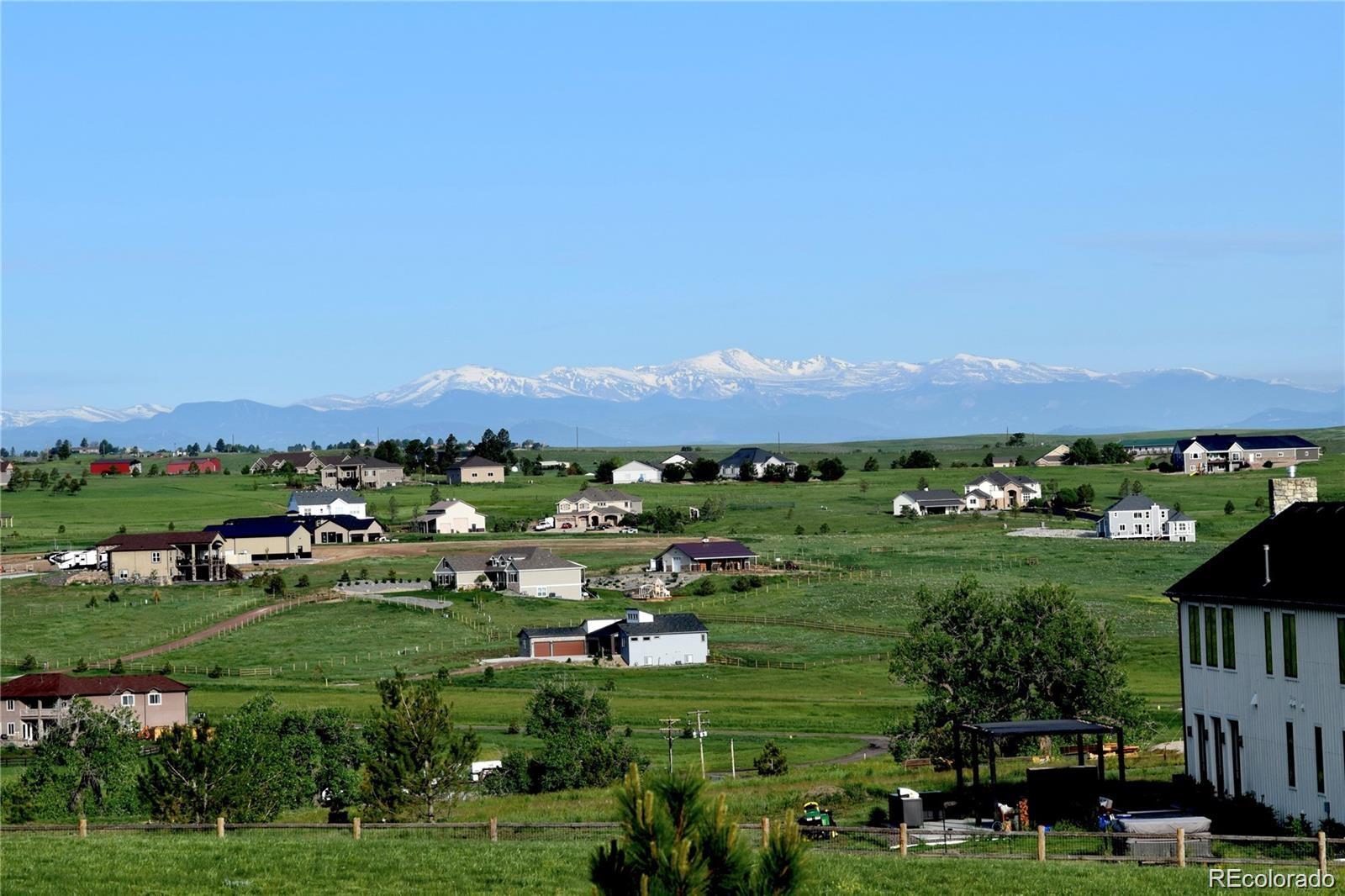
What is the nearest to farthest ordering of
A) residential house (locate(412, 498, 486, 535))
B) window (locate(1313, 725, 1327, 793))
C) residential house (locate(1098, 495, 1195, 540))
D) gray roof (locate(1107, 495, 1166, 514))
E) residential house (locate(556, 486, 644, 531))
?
window (locate(1313, 725, 1327, 793))
residential house (locate(1098, 495, 1195, 540))
gray roof (locate(1107, 495, 1166, 514))
residential house (locate(412, 498, 486, 535))
residential house (locate(556, 486, 644, 531))

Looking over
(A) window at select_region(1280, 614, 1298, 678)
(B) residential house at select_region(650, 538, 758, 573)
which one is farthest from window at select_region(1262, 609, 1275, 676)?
(B) residential house at select_region(650, 538, 758, 573)

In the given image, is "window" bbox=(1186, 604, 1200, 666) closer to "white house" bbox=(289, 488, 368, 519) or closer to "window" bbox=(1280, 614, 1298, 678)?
"window" bbox=(1280, 614, 1298, 678)

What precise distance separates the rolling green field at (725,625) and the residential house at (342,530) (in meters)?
3.92

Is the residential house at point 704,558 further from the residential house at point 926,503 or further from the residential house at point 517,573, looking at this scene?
the residential house at point 926,503

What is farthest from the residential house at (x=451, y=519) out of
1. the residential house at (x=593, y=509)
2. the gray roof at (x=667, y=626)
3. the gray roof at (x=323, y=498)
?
the gray roof at (x=667, y=626)

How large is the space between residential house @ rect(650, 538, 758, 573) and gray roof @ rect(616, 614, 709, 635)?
32.7 metres

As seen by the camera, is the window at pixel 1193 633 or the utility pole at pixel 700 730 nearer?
the window at pixel 1193 633

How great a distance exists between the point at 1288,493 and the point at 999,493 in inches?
5756

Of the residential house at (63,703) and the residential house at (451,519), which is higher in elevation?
the residential house at (451,519)

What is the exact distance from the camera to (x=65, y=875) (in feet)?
92.9

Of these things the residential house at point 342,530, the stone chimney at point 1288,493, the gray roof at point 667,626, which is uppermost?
the stone chimney at point 1288,493

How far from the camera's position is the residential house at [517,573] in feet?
410

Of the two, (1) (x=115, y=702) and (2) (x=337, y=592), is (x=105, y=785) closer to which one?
(1) (x=115, y=702)

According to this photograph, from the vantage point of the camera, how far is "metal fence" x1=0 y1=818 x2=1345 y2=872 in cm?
2914
